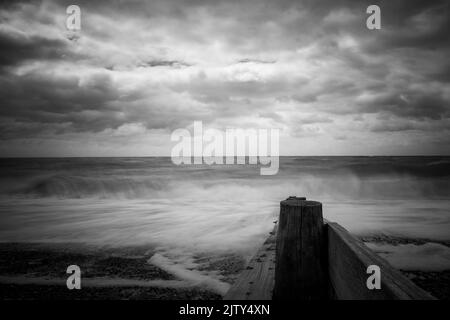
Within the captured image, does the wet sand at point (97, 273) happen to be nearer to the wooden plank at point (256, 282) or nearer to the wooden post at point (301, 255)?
the wooden plank at point (256, 282)

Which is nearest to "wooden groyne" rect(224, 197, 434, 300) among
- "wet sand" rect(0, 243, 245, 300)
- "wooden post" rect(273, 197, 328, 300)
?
"wooden post" rect(273, 197, 328, 300)

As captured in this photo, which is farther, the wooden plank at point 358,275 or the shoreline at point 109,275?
the shoreline at point 109,275

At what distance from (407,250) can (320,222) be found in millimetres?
6220

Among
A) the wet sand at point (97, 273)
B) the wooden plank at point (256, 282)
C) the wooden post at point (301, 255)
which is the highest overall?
the wooden post at point (301, 255)

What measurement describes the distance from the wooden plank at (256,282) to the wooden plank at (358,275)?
2.19 ft

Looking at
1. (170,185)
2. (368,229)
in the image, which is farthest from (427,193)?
(170,185)

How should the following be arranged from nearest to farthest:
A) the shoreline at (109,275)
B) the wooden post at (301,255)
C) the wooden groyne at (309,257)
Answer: the wooden groyne at (309,257), the wooden post at (301,255), the shoreline at (109,275)

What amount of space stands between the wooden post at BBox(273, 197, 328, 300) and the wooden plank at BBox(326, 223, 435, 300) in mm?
79

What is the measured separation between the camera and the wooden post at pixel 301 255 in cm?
175

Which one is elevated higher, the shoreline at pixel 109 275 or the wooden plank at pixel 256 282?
the wooden plank at pixel 256 282

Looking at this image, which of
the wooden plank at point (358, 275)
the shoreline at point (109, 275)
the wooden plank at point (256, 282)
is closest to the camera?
the wooden plank at point (358, 275)

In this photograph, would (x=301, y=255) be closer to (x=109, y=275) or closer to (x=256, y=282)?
(x=256, y=282)

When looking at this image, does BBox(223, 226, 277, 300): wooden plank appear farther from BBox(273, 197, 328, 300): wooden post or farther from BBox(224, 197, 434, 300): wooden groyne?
BBox(273, 197, 328, 300): wooden post

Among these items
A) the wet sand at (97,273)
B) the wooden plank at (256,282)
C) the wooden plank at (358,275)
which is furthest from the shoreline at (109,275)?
the wooden plank at (358,275)
